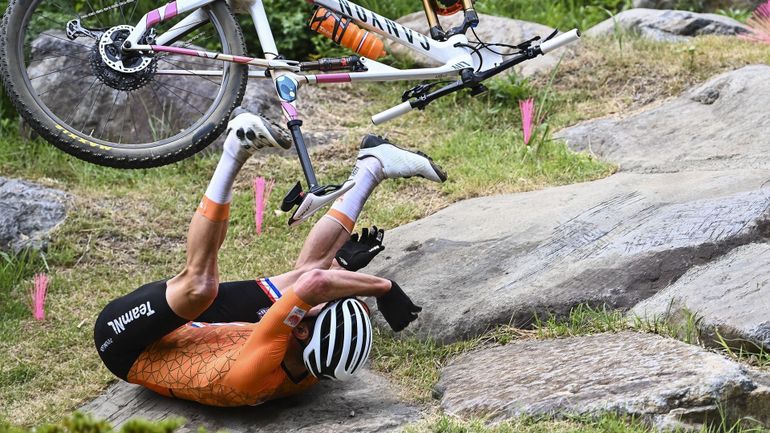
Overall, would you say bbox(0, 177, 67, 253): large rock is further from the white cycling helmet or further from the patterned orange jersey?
the white cycling helmet

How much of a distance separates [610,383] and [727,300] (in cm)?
78

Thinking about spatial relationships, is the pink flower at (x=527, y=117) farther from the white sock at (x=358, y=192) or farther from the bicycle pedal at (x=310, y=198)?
the bicycle pedal at (x=310, y=198)

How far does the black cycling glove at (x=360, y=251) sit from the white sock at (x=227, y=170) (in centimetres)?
91

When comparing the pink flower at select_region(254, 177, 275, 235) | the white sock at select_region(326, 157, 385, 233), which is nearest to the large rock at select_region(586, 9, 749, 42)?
the pink flower at select_region(254, 177, 275, 235)

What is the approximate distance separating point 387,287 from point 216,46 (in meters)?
4.29

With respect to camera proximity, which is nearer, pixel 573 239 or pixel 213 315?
pixel 213 315

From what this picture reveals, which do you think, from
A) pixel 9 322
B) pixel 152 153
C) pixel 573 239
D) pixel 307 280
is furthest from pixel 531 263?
pixel 9 322

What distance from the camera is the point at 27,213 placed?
7.04 m

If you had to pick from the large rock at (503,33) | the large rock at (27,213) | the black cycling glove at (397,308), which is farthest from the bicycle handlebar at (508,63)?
the large rock at (503,33)

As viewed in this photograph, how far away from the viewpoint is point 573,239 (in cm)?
593

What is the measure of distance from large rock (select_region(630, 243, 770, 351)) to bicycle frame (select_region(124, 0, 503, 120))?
1709 millimetres

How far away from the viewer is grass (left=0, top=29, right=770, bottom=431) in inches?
227

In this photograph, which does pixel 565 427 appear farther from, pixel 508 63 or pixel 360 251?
pixel 508 63

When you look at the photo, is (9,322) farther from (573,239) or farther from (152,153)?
(573,239)
